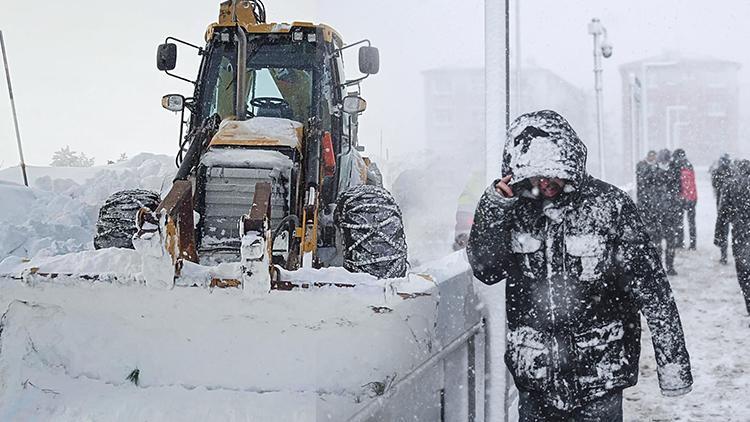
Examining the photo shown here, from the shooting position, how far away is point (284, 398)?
10.2 feet

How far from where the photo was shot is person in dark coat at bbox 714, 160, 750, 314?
305 inches

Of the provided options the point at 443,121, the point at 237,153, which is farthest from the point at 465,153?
the point at 237,153

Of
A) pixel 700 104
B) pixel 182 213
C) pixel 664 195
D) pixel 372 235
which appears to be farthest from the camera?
pixel 700 104

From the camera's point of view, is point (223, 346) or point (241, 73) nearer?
point (223, 346)

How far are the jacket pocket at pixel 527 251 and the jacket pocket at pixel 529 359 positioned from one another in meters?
0.24

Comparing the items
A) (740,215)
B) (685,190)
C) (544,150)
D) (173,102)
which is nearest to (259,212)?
(544,150)

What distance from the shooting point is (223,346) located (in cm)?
335

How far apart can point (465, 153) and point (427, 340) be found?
30.5 m

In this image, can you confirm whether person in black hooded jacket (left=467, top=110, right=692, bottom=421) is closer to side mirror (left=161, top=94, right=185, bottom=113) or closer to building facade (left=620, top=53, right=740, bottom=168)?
side mirror (left=161, top=94, right=185, bottom=113)

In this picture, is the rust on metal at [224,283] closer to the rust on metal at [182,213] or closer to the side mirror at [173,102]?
the rust on metal at [182,213]

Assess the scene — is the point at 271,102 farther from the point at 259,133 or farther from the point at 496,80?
the point at 496,80

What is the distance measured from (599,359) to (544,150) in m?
0.81

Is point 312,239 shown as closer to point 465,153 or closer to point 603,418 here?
point 603,418

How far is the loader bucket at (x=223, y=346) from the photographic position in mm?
3082
